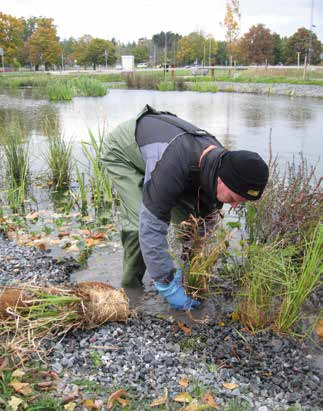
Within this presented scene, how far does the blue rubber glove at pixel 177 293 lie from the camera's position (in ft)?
10.2

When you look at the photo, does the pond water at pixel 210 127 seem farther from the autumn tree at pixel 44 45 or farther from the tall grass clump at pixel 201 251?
the autumn tree at pixel 44 45

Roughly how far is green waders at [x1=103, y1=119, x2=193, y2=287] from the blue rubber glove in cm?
45

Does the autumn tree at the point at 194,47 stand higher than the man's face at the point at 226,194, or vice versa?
the autumn tree at the point at 194,47

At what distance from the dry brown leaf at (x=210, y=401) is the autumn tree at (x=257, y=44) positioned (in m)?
49.0

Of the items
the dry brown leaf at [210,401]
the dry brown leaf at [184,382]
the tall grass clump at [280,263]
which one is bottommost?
the dry brown leaf at [184,382]

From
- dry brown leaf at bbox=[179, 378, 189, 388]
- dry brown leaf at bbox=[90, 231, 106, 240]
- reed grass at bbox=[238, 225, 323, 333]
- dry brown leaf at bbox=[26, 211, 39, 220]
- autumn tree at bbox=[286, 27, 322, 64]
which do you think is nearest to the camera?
dry brown leaf at bbox=[179, 378, 189, 388]

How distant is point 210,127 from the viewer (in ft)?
41.8

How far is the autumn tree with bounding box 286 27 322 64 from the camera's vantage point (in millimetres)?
51125

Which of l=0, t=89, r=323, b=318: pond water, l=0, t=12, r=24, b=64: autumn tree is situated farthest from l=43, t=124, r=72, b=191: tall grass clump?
l=0, t=12, r=24, b=64: autumn tree

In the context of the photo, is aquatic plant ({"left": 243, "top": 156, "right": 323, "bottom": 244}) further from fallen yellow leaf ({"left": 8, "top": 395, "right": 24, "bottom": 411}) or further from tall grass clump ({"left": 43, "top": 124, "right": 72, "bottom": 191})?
tall grass clump ({"left": 43, "top": 124, "right": 72, "bottom": 191})

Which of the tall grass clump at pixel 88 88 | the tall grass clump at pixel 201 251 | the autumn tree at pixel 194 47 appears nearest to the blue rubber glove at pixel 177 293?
the tall grass clump at pixel 201 251

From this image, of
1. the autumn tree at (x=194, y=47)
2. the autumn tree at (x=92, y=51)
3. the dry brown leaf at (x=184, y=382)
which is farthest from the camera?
the autumn tree at (x=92, y=51)

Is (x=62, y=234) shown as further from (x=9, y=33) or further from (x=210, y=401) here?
(x=9, y=33)

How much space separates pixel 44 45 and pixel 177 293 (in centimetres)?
5612
